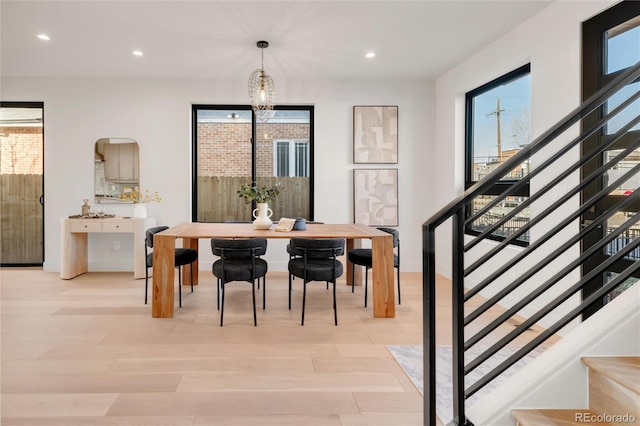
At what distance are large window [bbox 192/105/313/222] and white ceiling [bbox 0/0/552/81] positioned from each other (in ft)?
2.27

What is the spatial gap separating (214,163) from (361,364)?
4016 millimetres

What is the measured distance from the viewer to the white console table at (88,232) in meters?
4.82

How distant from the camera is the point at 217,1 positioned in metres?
3.16

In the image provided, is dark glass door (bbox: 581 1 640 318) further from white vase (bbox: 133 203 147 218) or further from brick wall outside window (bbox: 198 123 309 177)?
white vase (bbox: 133 203 147 218)

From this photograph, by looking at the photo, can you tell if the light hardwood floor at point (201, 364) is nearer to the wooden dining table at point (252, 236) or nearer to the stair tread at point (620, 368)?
the wooden dining table at point (252, 236)

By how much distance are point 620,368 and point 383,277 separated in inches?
84.3

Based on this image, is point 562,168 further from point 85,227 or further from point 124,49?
point 85,227

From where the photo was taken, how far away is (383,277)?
3.42 metres

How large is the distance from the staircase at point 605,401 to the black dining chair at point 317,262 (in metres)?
1.96

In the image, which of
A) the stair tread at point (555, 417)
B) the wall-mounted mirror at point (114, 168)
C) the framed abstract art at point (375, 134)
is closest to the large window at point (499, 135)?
the framed abstract art at point (375, 134)

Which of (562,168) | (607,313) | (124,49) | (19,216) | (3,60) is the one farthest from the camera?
(19,216)

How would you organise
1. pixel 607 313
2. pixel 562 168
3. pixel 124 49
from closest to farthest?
pixel 607 313 → pixel 562 168 → pixel 124 49

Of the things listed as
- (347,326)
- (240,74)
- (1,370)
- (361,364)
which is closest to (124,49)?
(240,74)

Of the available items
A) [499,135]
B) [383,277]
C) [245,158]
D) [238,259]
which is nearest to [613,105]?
[499,135]
